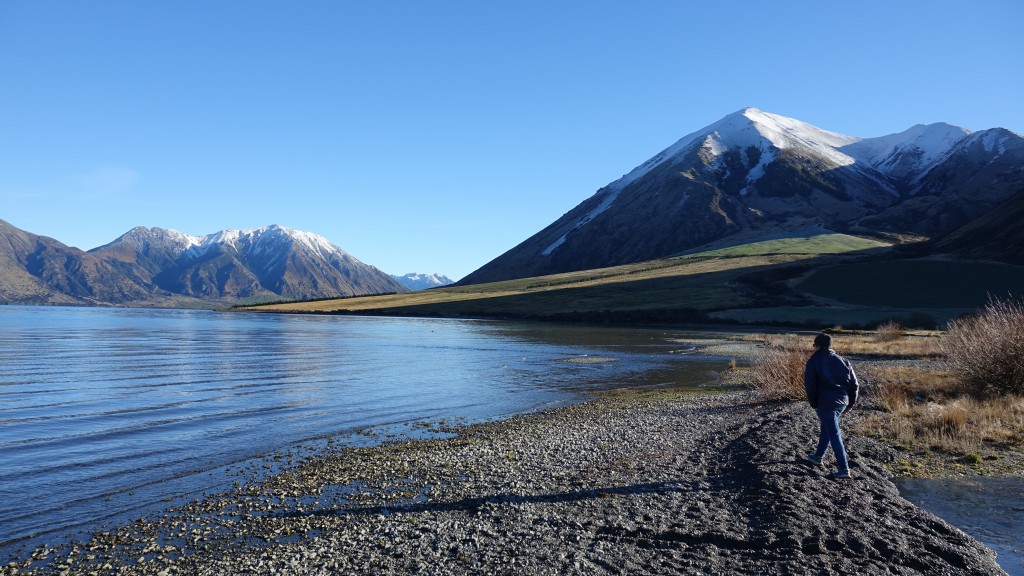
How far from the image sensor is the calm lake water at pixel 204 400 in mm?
17797

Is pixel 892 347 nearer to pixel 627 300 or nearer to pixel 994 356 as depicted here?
pixel 994 356

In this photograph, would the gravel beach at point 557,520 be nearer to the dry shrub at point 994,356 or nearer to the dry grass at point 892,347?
the dry shrub at point 994,356

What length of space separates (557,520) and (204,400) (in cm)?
2696

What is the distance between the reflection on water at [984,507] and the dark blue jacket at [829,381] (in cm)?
256

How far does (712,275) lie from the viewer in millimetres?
177750

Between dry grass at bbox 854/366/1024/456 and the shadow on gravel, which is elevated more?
dry grass at bbox 854/366/1024/456

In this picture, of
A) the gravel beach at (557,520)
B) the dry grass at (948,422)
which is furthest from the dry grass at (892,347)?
the gravel beach at (557,520)

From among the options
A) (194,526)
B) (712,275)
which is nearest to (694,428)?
(194,526)

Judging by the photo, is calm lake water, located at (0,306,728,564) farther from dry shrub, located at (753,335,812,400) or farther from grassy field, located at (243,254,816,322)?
grassy field, located at (243,254,816,322)

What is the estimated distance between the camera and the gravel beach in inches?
461

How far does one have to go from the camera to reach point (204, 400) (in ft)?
112

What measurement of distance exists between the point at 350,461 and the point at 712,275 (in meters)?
170

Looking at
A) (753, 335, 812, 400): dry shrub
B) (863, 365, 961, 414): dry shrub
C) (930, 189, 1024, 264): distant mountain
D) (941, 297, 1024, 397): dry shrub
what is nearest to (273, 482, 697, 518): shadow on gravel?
(863, 365, 961, 414): dry shrub

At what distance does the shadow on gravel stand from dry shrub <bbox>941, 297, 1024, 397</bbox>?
18.7m
